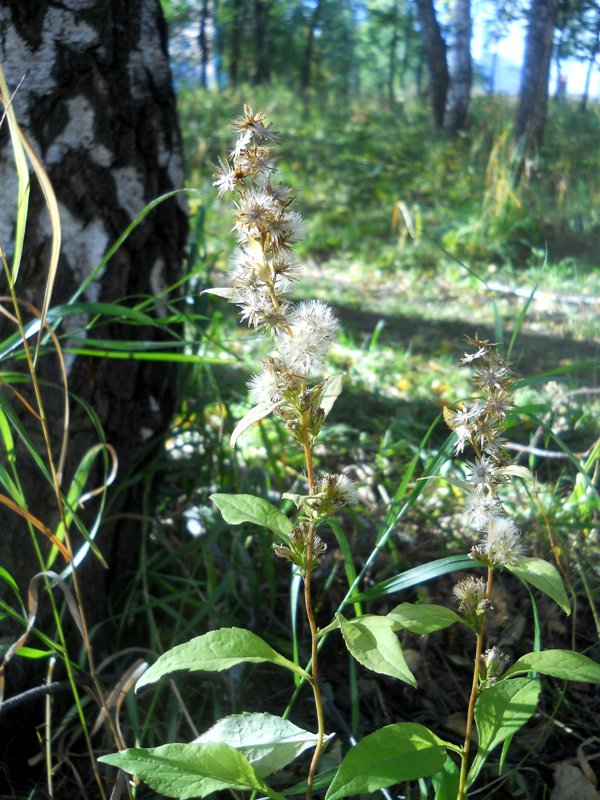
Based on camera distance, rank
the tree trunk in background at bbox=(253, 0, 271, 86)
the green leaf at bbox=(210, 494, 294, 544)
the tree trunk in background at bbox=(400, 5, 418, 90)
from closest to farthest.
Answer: the green leaf at bbox=(210, 494, 294, 544), the tree trunk in background at bbox=(400, 5, 418, 90), the tree trunk in background at bbox=(253, 0, 271, 86)

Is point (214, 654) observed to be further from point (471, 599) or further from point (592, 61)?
point (592, 61)

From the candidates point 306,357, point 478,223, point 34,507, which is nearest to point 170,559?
point 34,507

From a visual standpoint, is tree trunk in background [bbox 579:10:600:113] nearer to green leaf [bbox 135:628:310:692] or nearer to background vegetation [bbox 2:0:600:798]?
background vegetation [bbox 2:0:600:798]

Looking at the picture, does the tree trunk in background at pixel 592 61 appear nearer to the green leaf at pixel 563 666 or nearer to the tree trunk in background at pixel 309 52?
the tree trunk in background at pixel 309 52

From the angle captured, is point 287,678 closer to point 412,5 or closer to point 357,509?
point 357,509

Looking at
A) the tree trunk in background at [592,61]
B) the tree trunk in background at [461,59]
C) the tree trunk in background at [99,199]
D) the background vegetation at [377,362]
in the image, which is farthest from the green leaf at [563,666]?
the tree trunk in background at [461,59]

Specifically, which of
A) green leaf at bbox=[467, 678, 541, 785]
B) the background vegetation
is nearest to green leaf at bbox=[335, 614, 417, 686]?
green leaf at bbox=[467, 678, 541, 785]

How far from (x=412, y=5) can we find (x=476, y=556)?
3.01 meters

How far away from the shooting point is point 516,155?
135 inches

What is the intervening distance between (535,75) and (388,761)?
2.65m

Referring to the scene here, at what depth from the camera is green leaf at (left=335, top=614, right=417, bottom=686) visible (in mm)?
736

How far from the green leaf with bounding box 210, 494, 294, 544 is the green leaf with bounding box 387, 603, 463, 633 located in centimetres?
14

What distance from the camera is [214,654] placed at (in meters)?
0.80

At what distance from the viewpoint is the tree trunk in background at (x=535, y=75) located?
8.40 feet
